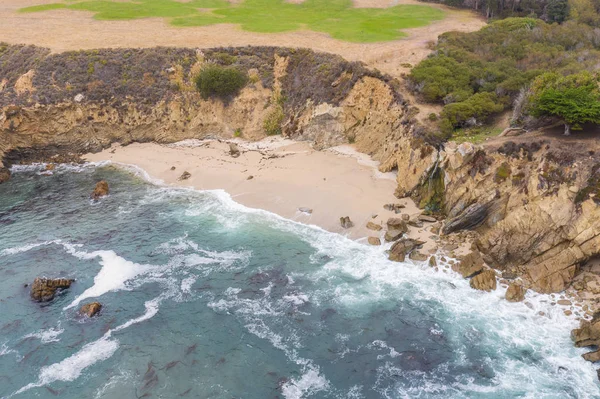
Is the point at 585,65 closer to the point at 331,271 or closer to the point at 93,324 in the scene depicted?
the point at 331,271

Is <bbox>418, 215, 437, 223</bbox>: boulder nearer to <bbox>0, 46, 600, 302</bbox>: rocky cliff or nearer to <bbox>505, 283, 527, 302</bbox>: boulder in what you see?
<bbox>0, 46, 600, 302</bbox>: rocky cliff

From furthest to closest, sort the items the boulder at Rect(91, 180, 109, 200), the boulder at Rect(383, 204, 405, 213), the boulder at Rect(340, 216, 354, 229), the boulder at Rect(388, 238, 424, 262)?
the boulder at Rect(91, 180, 109, 200), the boulder at Rect(383, 204, 405, 213), the boulder at Rect(340, 216, 354, 229), the boulder at Rect(388, 238, 424, 262)

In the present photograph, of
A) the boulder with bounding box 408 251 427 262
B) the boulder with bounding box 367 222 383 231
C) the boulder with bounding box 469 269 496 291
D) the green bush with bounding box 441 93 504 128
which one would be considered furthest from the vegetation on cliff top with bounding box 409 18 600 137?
the boulder with bounding box 469 269 496 291

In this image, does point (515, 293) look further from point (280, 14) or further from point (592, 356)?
point (280, 14)

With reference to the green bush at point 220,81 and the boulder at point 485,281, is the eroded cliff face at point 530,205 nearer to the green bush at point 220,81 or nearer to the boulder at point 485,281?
the boulder at point 485,281

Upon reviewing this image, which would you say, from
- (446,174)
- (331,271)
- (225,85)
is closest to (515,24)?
(446,174)

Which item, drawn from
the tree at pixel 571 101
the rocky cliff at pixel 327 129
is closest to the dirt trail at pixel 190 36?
the rocky cliff at pixel 327 129

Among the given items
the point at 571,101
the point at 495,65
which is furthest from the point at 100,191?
the point at 495,65
